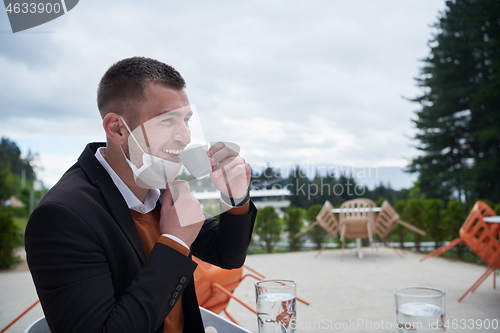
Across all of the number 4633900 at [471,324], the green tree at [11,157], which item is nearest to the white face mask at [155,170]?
the number 4633900 at [471,324]

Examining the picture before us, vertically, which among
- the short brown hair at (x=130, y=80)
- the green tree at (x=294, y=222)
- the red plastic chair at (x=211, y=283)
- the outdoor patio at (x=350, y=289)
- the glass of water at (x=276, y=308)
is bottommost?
the outdoor patio at (x=350, y=289)

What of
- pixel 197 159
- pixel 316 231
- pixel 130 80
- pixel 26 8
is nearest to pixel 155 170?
pixel 197 159

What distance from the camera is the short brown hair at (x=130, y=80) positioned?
2.72 ft

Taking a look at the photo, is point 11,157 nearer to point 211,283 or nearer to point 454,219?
point 211,283

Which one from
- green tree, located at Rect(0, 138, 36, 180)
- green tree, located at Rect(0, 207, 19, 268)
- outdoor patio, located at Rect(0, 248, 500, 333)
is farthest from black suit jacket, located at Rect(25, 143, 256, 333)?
green tree, located at Rect(0, 138, 36, 180)

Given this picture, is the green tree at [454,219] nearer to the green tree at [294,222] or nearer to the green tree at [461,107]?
the green tree at [294,222]

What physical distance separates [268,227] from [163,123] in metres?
5.64

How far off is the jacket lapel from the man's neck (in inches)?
1.8

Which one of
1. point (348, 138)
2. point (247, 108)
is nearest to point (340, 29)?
point (348, 138)

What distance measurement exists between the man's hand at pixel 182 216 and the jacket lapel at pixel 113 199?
10cm

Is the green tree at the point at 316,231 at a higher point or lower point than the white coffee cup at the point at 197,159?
lower

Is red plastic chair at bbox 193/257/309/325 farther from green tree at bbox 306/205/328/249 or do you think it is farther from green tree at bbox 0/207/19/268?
green tree at bbox 306/205/328/249

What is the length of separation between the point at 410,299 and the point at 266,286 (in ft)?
0.83

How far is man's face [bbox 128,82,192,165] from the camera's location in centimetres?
81
